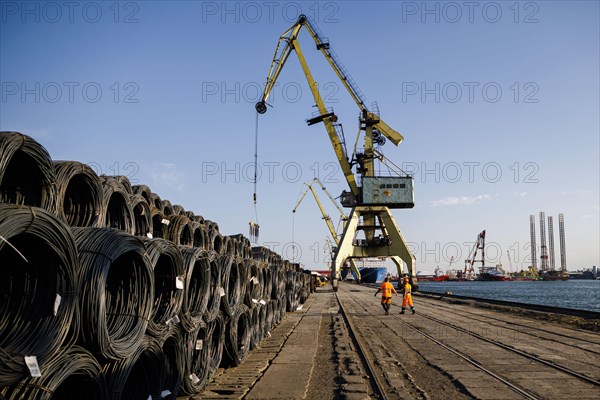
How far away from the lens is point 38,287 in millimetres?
4199

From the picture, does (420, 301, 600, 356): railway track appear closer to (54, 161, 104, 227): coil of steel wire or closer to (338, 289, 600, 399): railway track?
(338, 289, 600, 399): railway track

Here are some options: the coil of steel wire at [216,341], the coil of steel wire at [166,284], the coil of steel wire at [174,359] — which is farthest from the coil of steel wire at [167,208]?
the coil of steel wire at [174,359]

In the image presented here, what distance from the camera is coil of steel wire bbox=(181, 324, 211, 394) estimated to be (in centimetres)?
701

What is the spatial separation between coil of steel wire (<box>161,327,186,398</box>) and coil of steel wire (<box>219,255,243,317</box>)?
2338 mm

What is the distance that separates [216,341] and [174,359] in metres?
2.41

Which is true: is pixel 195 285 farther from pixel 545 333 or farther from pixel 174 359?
pixel 545 333

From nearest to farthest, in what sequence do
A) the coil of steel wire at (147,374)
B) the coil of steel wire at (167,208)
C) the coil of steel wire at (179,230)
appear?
1. the coil of steel wire at (147,374)
2. the coil of steel wire at (179,230)
3. the coil of steel wire at (167,208)

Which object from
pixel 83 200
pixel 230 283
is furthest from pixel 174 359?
pixel 230 283

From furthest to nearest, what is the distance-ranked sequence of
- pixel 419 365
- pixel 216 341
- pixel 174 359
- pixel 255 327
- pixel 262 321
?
pixel 262 321 → pixel 255 327 → pixel 419 365 → pixel 216 341 → pixel 174 359

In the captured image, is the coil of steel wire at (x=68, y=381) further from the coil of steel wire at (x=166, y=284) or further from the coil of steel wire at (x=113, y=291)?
the coil of steel wire at (x=166, y=284)

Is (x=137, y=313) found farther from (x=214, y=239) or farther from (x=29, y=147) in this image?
(x=214, y=239)

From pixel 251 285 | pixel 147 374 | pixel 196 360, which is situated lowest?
pixel 196 360

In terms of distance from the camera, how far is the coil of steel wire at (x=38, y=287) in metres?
3.84

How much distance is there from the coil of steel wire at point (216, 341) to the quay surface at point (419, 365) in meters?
0.28
